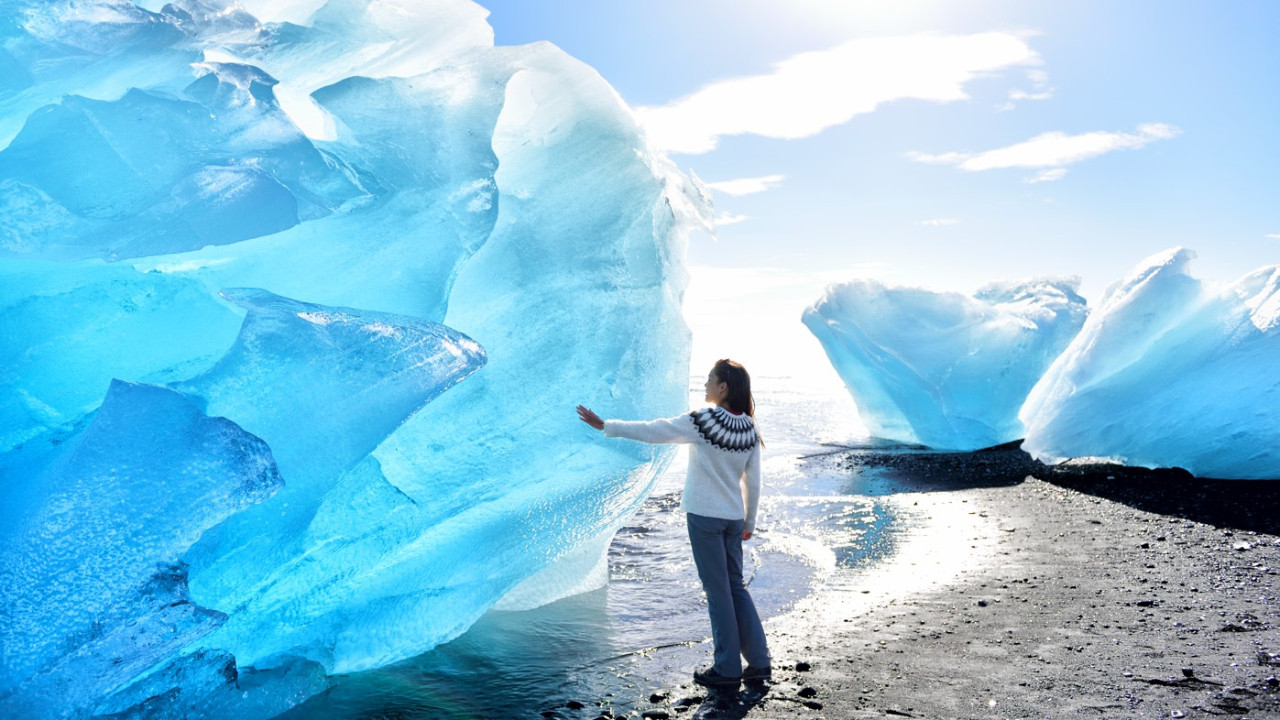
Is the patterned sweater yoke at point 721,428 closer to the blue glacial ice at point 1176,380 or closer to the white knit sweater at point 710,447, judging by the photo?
the white knit sweater at point 710,447

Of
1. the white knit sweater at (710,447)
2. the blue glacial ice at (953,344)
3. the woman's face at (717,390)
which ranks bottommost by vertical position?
the white knit sweater at (710,447)

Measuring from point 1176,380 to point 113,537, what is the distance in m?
10.7

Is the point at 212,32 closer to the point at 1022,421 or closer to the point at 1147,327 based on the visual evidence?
the point at 1147,327

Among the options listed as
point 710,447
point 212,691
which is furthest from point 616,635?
point 212,691

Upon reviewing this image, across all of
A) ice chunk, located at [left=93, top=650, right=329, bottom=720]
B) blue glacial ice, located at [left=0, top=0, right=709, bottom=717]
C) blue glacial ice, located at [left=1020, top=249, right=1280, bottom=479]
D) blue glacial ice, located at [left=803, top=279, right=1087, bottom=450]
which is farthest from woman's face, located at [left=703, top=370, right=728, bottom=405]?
blue glacial ice, located at [left=803, top=279, right=1087, bottom=450]

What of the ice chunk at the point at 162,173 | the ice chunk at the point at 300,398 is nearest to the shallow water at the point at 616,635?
the ice chunk at the point at 300,398

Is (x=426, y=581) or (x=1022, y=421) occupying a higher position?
(x=1022, y=421)

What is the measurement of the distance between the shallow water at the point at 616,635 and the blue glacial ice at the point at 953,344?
5078mm

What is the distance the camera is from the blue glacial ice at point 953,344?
1315cm

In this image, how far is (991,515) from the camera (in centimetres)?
845

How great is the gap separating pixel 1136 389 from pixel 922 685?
827cm

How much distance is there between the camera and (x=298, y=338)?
3.59 meters

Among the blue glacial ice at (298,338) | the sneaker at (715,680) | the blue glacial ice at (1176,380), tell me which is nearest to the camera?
the blue glacial ice at (298,338)

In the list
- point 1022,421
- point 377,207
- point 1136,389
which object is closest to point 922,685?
A: point 377,207
